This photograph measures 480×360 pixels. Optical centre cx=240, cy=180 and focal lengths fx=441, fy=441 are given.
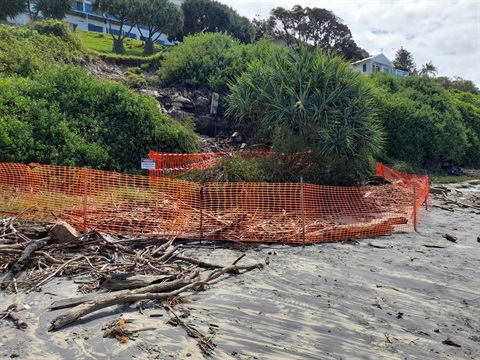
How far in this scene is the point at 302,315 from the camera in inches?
195

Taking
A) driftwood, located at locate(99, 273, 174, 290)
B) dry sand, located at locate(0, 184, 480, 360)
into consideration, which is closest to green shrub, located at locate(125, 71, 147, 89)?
dry sand, located at locate(0, 184, 480, 360)

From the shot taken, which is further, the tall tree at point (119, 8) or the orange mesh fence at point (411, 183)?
the tall tree at point (119, 8)

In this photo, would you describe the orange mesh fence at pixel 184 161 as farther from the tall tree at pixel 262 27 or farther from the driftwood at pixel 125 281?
the tall tree at pixel 262 27

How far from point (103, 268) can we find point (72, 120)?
406 inches

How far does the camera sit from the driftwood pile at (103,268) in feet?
14.7

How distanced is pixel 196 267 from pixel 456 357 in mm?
3257

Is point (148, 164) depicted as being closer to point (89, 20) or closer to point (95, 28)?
point (95, 28)

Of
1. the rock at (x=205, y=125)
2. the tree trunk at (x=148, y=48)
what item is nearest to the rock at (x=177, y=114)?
the rock at (x=205, y=125)

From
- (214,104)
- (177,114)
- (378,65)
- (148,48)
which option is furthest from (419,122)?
(378,65)

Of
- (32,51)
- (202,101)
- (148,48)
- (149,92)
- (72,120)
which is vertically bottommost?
(72,120)

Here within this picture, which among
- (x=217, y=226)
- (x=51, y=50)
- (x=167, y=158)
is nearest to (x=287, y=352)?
(x=217, y=226)

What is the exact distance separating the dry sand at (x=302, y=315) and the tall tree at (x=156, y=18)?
3711cm

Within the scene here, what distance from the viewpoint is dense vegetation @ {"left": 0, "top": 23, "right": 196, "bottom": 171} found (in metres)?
13.1

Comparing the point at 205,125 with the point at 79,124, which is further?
the point at 205,125
